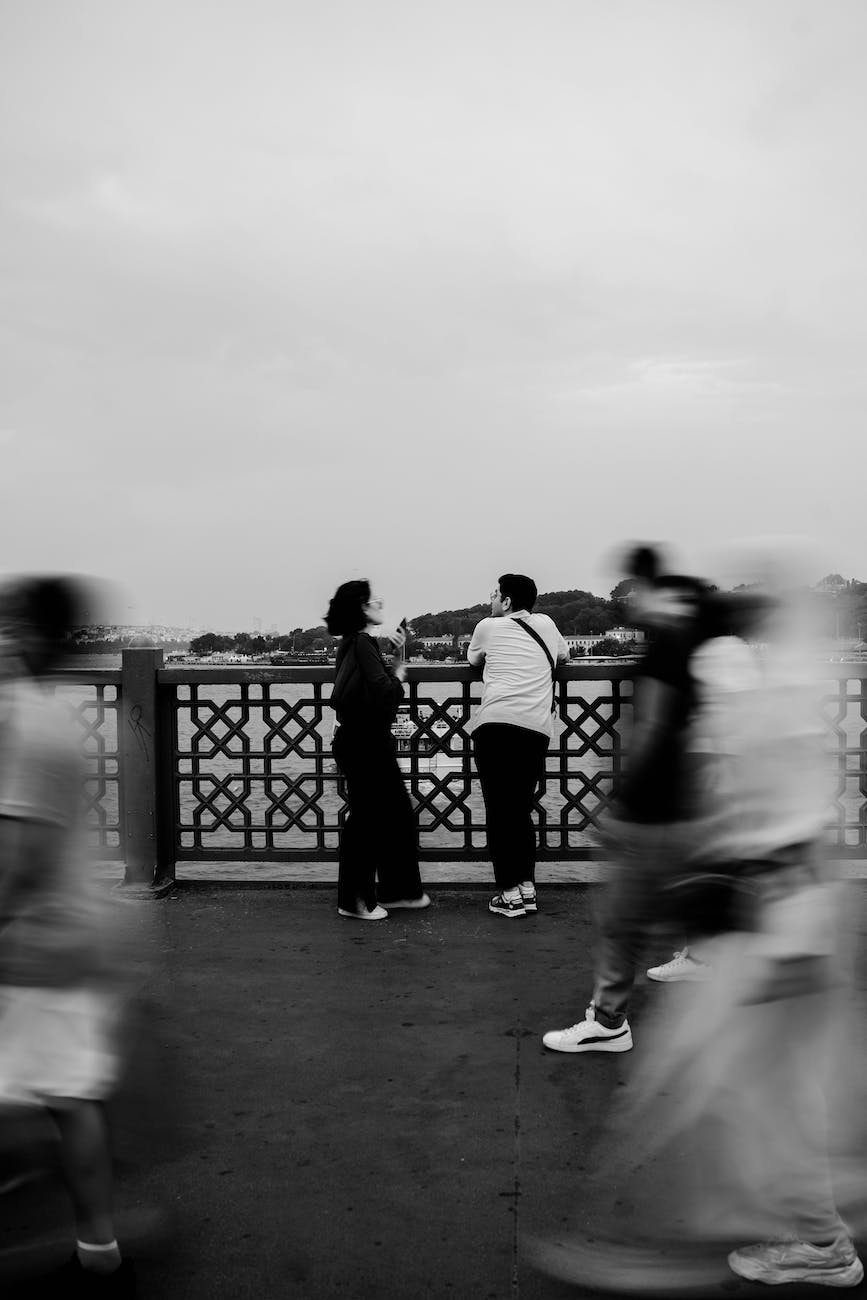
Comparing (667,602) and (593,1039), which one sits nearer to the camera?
(667,602)

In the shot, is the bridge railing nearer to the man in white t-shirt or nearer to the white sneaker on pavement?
the man in white t-shirt

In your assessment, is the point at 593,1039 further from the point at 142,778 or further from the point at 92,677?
the point at 92,677

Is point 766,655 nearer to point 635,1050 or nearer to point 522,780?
point 635,1050

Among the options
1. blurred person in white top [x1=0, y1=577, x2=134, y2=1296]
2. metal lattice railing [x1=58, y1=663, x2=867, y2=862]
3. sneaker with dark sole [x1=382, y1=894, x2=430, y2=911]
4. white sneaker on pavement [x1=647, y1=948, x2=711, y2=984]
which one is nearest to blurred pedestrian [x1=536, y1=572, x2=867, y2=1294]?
blurred person in white top [x1=0, y1=577, x2=134, y2=1296]

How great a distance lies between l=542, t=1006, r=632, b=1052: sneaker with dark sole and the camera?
4.07 m

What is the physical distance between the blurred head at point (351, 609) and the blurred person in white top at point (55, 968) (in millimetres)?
3306

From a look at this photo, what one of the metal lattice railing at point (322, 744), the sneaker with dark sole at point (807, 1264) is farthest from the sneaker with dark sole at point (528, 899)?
the sneaker with dark sole at point (807, 1264)

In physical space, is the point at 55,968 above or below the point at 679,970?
above

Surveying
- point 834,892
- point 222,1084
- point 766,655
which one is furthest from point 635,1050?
point 766,655

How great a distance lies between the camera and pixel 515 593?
5.95 metres

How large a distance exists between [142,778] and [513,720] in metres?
2.19

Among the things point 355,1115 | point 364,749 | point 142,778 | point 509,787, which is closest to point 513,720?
point 509,787

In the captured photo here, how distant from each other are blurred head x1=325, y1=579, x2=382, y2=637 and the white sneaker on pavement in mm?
2221

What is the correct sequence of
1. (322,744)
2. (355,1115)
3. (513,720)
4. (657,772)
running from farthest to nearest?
(322,744) → (513,720) → (355,1115) → (657,772)
